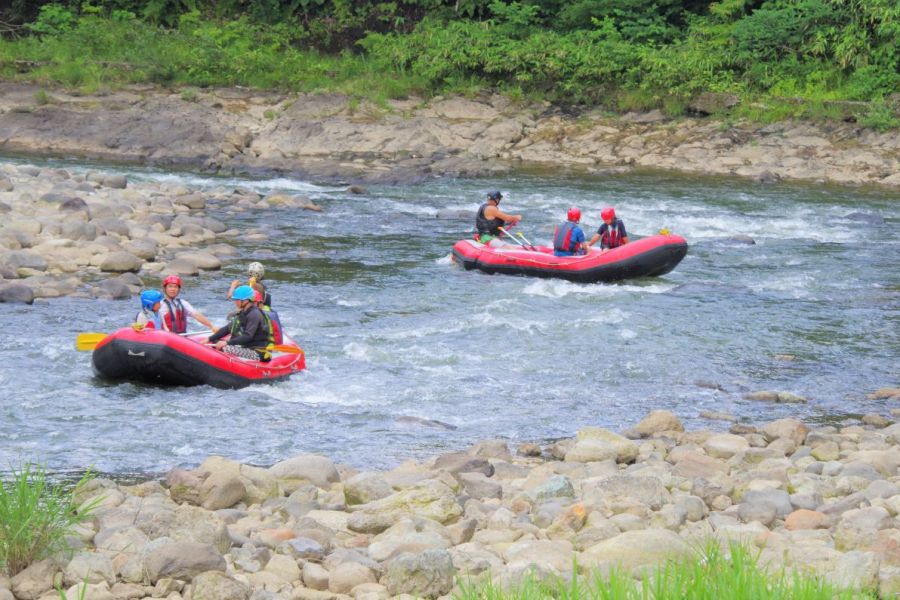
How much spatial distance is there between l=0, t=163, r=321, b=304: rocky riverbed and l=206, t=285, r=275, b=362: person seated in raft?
9.71 ft

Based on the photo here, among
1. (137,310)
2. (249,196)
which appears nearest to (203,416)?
(137,310)

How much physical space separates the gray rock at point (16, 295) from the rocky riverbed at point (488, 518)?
5399 millimetres

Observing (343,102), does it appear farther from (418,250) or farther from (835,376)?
(835,376)

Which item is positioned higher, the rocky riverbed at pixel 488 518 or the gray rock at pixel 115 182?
the gray rock at pixel 115 182

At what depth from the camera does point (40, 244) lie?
13945 mm

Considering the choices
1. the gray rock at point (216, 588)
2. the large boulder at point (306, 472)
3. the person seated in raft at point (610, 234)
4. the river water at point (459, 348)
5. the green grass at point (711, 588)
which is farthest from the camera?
the person seated in raft at point (610, 234)

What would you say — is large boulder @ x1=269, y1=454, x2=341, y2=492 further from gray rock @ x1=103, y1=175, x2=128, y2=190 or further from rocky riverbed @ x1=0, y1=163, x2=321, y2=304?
gray rock @ x1=103, y1=175, x2=128, y2=190

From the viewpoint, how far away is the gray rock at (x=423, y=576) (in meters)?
4.89

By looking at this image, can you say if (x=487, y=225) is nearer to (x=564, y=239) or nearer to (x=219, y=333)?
(x=564, y=239)

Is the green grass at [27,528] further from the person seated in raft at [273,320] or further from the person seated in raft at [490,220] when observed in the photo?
the person seated in raft at [490,220]

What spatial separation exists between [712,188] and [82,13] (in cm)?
1832

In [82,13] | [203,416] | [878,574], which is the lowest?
[203,416]

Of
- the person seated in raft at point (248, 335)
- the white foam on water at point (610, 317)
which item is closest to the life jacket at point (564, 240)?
the white foam on water at point (610, 317)

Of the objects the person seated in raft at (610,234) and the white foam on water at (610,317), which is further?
the person seated in raft at (610,234)
